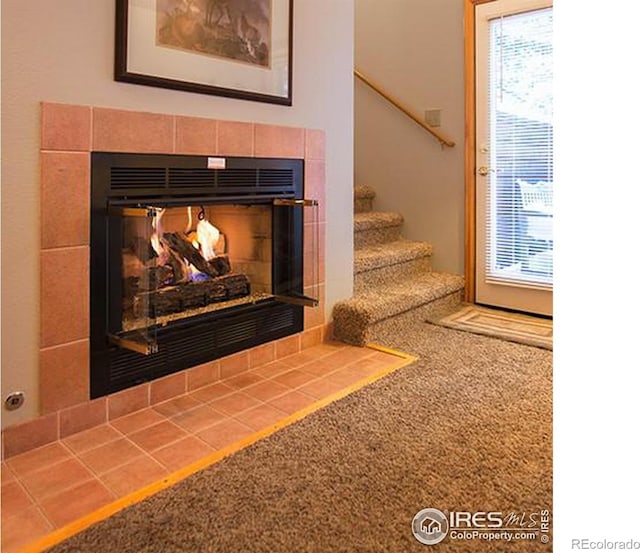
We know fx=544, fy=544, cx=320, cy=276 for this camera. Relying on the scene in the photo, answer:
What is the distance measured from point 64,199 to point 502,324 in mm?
2498

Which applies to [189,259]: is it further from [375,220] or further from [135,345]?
[375,220]

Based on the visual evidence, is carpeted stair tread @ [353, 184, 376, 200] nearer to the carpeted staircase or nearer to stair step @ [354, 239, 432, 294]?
the carpeted staircase

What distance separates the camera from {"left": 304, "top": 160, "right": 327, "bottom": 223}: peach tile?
2.75 meters

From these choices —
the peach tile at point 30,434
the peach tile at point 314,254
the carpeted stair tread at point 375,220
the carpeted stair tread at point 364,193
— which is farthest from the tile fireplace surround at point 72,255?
the carpeted stair tread at point 364,193

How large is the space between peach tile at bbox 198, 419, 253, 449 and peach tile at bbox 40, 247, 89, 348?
0.55 metres

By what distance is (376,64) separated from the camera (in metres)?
4.07

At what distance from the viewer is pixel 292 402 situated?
2176 millimetres

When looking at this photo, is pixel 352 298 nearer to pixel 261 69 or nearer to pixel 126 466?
pixel 261 69

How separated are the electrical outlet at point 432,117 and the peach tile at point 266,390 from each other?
2.31 metres

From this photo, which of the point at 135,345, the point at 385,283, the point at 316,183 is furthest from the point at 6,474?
the point at 385,283

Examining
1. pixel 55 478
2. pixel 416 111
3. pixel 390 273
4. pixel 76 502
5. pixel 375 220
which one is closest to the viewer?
pixel 76 502

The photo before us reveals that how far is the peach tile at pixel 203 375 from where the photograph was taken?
7.50 feet

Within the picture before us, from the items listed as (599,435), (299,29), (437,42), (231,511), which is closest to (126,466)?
(231,511)

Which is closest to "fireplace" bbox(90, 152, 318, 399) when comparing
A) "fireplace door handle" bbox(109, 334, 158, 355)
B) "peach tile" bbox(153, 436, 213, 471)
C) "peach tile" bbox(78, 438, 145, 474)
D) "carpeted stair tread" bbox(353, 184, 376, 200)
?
"fireplace door handle" bbox(109, 334, 158, 355)
